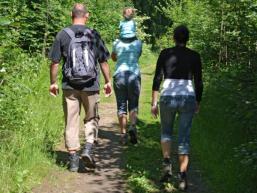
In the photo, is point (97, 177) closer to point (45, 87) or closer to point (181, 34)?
point (181, 34)

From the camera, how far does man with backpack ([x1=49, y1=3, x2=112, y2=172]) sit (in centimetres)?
661

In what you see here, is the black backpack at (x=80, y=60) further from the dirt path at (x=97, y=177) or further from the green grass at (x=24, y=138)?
the dirt path at (x=97, y=177)

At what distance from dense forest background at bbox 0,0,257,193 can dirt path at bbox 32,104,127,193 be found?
0.22 metres

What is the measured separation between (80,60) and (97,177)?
5.21ft

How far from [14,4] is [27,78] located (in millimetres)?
1525

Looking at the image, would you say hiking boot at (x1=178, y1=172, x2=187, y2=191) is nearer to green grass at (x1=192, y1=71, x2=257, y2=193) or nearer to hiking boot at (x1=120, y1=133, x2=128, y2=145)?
green grass at (x1=192, y1=71, x2=257, y2=193)

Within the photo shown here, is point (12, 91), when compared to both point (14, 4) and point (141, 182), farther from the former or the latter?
point (14, 4)

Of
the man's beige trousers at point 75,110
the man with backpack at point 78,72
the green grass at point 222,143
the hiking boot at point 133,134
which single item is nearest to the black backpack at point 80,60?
the man with backpack at point 78,72

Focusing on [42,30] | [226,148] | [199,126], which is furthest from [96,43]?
[42,30]

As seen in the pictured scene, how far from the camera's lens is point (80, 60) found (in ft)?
21.6

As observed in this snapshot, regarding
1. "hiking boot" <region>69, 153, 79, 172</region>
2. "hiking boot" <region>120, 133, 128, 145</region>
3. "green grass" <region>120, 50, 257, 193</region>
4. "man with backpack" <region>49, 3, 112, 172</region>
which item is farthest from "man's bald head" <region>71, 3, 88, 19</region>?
"hiking boot" <region>120, 133, 128, 145</region>

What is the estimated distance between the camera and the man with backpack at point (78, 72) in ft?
21.7

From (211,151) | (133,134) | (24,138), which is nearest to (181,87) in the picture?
(211,151)

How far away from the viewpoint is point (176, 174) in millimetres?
6906
